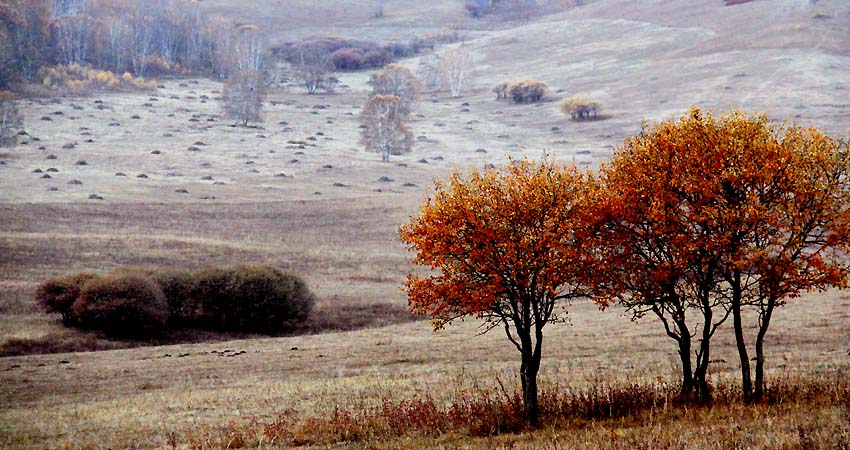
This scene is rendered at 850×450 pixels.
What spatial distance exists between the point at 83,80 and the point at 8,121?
49.4m

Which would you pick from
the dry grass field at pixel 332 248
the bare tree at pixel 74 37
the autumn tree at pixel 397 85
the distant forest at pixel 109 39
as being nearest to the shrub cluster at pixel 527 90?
the dry grass field at pixel 332 248

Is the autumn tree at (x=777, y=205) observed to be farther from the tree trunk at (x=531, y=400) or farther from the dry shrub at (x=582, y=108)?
the dry shrub at (x=582, y=108)

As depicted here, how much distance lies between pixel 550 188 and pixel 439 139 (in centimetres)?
10459

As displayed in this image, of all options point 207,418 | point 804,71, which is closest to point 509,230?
point 207,418

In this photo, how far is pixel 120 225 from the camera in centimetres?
6406

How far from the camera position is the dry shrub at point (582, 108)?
422 ft

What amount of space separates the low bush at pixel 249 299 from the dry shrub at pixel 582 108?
9308 centimetres

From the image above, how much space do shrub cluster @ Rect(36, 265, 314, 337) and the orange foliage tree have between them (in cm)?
2884

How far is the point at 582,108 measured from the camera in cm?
12900

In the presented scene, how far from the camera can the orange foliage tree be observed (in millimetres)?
16578

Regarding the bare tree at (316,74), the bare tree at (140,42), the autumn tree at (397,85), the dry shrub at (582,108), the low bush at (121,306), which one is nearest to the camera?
the low bush at (121,306)

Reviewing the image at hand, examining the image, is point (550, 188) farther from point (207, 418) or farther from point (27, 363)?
point (27, 363)

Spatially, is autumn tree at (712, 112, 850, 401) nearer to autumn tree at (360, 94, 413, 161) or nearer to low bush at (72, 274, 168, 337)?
low bush at (72, 274, 168, 337)

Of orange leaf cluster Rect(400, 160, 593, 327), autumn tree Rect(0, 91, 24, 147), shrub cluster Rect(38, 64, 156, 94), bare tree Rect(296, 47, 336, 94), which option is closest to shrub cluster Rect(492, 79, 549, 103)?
bare tree Rect(296, 47, 336, 94)
